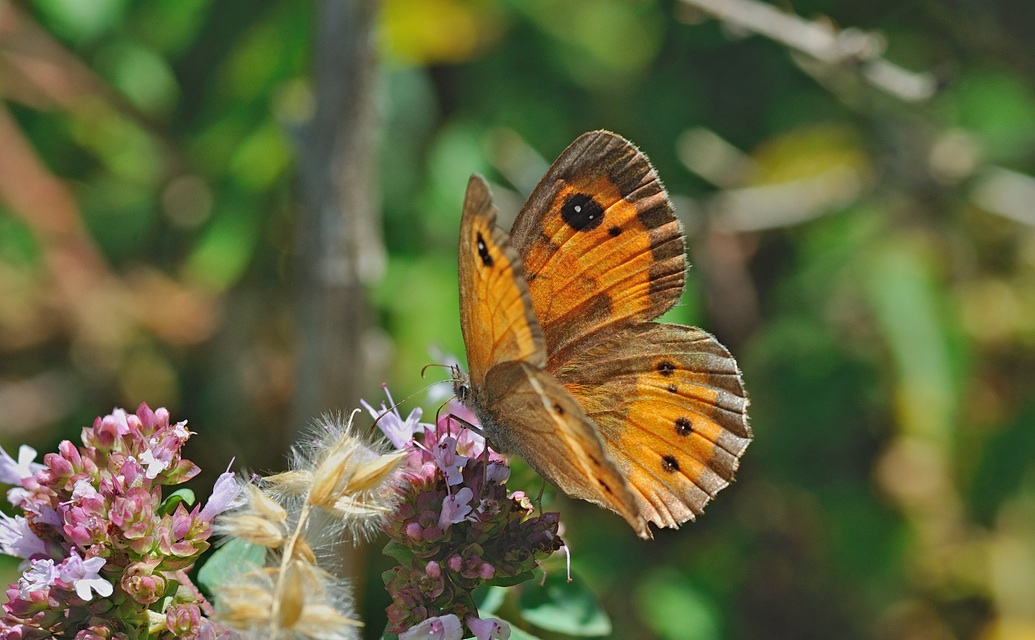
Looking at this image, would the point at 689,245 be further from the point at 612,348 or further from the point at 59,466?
the point at 59,466

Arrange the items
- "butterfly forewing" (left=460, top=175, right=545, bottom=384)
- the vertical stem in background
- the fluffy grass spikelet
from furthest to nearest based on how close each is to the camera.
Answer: the vertical stem in background < "butterfly forewing" (left=460, top=175, right=545, bottom=384) < the fluffy grass spikelet

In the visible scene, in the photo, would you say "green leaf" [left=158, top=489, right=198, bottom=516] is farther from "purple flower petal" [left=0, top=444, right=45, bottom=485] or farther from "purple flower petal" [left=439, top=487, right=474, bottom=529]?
"purple flower petal" [left=439, top=487, right=474, bottom=529]

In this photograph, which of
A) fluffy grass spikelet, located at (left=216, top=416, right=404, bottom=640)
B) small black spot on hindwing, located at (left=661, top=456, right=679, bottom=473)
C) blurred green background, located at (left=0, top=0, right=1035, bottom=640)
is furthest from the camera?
blurred green background, located at (left=0, top=0, right=1035, bottom=640)

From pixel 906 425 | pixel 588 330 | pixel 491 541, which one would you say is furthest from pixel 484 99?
pixel 491 541

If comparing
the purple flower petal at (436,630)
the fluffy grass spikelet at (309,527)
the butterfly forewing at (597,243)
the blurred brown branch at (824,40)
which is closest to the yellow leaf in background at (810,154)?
the blurred brown branch at (824,40)

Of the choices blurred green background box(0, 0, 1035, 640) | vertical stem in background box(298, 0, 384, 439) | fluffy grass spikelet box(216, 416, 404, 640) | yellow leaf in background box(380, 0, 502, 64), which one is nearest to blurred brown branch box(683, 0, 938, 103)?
blurred green background box(0, 0, 1035, 640)

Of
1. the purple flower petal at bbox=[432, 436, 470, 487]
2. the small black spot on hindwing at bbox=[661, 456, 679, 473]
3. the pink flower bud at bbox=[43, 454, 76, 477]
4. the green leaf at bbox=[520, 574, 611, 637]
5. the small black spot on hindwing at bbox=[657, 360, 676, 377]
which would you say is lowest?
the green leaf at bbox=[520, 574, 611, 637]
